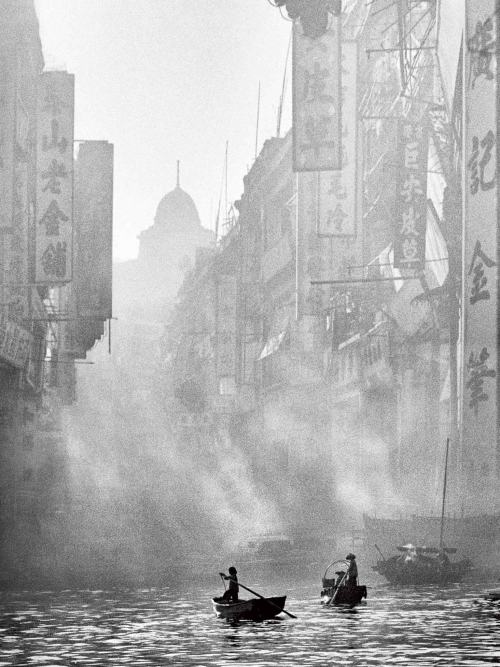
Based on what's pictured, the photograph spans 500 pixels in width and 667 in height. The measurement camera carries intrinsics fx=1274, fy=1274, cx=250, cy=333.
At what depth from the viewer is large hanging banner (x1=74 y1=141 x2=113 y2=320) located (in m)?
49.8

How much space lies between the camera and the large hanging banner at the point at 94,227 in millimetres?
49781

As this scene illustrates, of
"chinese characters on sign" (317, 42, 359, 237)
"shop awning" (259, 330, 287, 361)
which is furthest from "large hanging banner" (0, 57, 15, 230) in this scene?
"shop awning" (259, 330, 287, 361)

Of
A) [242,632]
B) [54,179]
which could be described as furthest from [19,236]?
[242,632]

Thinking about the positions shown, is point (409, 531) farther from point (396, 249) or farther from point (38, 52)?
point (38, 52)

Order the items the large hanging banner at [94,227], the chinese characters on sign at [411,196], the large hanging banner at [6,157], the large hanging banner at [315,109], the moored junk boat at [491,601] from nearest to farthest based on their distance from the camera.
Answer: the moored junk boat at [491,601] → the large hanging banner at [315,109] → the large hanging banner at [6,157] → the chinese characters on sign at [411,196] → the large hanging banner at [94,227]

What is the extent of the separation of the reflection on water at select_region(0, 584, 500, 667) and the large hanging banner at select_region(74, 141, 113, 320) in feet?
67.2

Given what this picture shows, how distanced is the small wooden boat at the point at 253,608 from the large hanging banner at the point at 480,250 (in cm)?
614

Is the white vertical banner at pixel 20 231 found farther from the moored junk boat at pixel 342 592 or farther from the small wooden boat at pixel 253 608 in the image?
the small wooden boat at pixel 253 608

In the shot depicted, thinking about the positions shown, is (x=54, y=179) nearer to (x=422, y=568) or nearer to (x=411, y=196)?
(x=411, y=196)

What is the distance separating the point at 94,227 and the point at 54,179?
12293 mm

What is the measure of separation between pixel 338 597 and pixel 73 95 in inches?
739

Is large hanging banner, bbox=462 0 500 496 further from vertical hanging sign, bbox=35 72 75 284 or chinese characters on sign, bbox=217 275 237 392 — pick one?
chinese characters on sign, bbox=217 275 237 392

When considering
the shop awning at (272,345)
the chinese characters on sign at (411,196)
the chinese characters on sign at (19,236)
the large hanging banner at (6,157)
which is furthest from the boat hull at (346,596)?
the shop awning at (272,345)

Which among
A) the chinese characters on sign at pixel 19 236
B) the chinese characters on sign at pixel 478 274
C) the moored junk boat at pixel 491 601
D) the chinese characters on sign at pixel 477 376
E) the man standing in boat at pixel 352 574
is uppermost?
the chinese characters on sign at pixel 19 236
